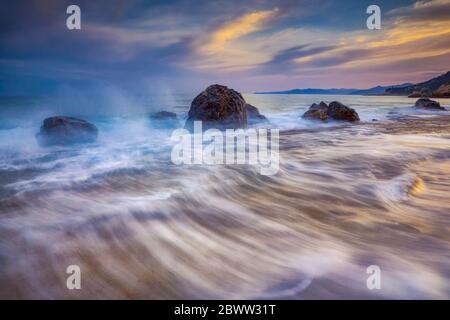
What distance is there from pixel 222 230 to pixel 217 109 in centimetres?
949

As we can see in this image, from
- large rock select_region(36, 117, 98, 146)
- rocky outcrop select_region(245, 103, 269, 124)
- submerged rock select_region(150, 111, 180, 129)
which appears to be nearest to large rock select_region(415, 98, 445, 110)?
rocky outcrop select_region(245, 103, 269, 124)

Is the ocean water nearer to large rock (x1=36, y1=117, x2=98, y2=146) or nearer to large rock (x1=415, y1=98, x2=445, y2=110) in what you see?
large rock (x1=36, y1=117, x2=98, y2=146)

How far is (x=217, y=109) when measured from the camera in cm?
1213

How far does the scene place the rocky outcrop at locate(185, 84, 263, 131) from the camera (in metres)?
12.1

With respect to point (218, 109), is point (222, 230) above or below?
below

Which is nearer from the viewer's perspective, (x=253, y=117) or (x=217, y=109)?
(x=217, y=109)

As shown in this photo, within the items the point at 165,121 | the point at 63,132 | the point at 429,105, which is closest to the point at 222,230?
the point at 63,132

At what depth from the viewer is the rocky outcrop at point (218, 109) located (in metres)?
12.1

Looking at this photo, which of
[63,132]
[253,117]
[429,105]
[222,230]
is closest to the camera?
[222,230]

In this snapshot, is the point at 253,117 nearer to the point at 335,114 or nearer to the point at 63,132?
the point at 335,114

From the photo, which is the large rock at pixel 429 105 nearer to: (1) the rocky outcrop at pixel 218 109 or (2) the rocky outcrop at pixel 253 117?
(2) the rocky outcrop at pixel 253 117

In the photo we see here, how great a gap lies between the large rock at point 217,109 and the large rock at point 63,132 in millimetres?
4267

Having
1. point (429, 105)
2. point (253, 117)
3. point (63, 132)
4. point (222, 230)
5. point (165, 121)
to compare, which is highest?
point (429, 105)

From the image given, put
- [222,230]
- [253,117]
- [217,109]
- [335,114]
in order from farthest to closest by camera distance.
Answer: [253,117], [335,114], [217,109], [222,230]
